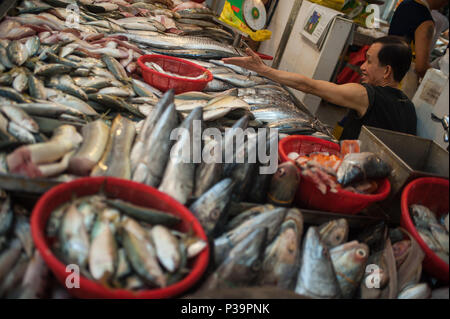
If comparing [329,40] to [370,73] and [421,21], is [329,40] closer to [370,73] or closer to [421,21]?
[421,21]

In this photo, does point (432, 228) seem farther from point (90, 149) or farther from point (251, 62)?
point (251, 62)

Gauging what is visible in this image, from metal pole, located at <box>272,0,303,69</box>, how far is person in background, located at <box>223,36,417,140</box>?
3476 millimetres

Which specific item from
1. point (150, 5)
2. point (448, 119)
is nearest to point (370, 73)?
point (448, 119)

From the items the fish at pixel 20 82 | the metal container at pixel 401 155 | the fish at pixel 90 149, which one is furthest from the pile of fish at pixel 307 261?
the fish at pixel 20 82

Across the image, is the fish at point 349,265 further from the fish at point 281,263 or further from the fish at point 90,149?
the fish at point 90,149

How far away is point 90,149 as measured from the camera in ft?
6.57

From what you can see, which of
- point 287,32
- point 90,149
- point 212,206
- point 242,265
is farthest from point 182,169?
point 287,32

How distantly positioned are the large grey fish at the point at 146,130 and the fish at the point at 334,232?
1.16 meters

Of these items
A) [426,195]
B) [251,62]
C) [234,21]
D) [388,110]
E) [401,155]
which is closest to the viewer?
[426,195]

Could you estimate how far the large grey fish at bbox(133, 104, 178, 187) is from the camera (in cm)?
198

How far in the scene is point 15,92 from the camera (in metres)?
2.43

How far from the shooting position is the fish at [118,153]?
6.36 ft

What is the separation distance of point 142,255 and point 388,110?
2853 millimetres
